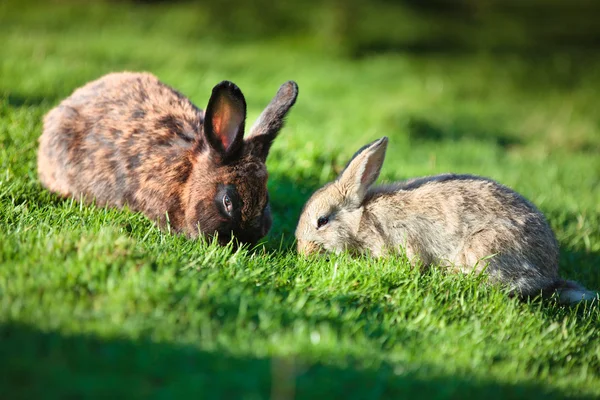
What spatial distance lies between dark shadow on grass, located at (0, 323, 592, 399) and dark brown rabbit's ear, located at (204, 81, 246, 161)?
2136mm

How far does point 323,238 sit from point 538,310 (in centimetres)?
171

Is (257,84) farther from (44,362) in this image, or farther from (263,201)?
(44,362)

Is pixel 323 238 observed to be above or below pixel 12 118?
below

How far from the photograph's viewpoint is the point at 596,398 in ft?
11.7

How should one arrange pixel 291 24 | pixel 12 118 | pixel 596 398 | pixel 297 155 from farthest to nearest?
pixel 291 24 → pixel 297 155 → pixel 12 118 → pixel 596 398

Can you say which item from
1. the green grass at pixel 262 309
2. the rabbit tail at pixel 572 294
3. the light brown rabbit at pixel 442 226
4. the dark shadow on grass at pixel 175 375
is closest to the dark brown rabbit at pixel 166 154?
the green grass at pixel 262 309

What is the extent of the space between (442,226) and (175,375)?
2.70 m

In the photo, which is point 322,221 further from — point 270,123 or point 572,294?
point 572,294

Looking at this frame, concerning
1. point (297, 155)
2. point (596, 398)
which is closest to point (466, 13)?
point (297, 155)

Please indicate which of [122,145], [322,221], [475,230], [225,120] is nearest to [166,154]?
Answer: [122,145]

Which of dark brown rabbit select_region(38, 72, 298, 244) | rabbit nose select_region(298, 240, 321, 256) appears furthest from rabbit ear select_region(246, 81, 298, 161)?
rabbit nose select_region(298, 240, 321, 256)

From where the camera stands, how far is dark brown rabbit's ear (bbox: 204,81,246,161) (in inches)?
197

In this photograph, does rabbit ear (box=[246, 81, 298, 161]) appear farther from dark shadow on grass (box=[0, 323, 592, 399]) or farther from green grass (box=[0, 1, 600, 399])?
dark shadow on grass (box=[0, 323, 592, 399])

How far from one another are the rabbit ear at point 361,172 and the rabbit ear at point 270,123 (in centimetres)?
67
